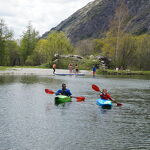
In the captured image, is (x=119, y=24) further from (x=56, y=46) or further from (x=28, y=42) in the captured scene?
(x=28, y=42)

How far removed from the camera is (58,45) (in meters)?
103

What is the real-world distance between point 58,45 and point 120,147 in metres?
87.5

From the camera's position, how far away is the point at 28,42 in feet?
382

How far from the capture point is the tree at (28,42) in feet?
381

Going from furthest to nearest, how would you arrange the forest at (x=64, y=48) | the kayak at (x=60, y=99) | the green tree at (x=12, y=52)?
the green tree at (x=12, y=52) → the forest at (x=64, y=48) → the kayak at (x=60, y=99)

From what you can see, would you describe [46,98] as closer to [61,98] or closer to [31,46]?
[61,98]

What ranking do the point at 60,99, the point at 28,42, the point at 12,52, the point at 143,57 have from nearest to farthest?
the point at 60,99
the point at 143,57
the point at 28,42
the point at 12,52

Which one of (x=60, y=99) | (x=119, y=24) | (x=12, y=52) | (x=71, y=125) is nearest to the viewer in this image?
(x=71, y=125)

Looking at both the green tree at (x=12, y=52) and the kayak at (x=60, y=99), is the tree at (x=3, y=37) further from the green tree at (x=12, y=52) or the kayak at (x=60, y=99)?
the kayak at (x=60, y=99)

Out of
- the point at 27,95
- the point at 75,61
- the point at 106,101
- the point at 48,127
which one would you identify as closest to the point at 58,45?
the point at 75,61

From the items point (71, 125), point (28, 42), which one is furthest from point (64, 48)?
point (71, 125)

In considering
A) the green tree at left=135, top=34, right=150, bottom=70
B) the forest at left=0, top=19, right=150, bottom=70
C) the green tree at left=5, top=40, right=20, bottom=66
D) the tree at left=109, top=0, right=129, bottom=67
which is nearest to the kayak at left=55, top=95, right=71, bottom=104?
the forest at left=0, top=19, right=150, bottom=70

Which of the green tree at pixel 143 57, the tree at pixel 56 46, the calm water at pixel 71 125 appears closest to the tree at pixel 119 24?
the green tree at pixel 143 57

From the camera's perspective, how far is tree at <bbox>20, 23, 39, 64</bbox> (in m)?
116
